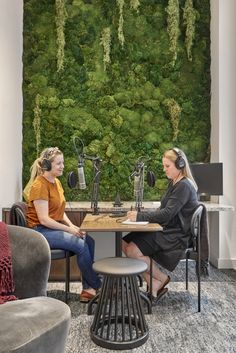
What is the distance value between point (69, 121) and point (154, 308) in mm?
2508

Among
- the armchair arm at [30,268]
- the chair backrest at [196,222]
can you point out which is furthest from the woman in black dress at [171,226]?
the armchair arm at [30,268]

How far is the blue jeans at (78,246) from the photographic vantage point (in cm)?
309

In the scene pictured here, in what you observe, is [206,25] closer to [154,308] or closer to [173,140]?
[173,140]

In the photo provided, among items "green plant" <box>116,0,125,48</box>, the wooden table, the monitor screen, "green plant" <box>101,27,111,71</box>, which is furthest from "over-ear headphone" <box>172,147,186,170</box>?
"green plant" <box>116,0,125,48</box>

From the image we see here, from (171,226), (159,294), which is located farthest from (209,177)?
(159,294)

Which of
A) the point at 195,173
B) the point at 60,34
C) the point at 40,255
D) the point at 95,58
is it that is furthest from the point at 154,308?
the point at 60,34

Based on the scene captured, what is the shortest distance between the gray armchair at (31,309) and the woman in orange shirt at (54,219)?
0.97 metres

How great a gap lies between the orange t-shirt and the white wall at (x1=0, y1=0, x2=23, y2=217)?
62cm

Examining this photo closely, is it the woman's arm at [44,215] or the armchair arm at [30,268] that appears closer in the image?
the armchair arm at [30,268]

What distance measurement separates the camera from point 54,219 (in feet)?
11.0

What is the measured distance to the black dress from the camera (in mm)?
3100

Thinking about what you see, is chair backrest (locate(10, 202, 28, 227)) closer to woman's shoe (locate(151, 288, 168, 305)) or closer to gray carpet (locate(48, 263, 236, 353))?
gray carpet (locate(48, 263, 236, 353))

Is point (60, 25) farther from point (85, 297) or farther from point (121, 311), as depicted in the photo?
point (121, 311)

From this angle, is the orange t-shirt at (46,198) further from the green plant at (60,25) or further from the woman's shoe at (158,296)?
the green plant at (60,25)
